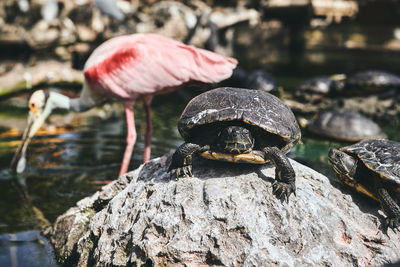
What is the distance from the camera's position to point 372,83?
9898mm

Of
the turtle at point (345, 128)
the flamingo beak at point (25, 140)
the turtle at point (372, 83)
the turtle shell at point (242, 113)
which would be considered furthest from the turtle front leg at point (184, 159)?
the turtle at point (372, 83)

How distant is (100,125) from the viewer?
330 inches

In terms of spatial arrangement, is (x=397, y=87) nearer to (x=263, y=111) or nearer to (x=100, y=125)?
(x=100, y=125)

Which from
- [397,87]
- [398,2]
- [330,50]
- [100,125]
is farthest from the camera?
[330,50]

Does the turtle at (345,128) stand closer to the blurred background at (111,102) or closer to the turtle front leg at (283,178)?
the blurred background at (111,102)

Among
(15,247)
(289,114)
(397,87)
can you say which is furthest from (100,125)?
(397,87)

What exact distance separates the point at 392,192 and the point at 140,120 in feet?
21.2

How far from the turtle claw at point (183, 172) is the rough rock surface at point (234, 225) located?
41mm

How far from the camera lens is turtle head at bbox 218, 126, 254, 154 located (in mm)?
2824

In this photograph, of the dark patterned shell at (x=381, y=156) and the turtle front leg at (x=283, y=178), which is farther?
the dark patterned shell at (x=381, y=156)

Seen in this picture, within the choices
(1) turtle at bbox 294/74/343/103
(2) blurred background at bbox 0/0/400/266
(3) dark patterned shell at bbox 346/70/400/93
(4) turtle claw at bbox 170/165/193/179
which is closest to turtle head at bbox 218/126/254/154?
(4) turtle claw at bbox 170/165/193/179

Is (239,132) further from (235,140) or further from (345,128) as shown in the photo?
(345,128)

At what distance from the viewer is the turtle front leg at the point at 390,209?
293 centimetres

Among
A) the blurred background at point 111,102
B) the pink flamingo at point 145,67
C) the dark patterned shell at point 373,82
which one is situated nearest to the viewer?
the blurred background at point 111,102
